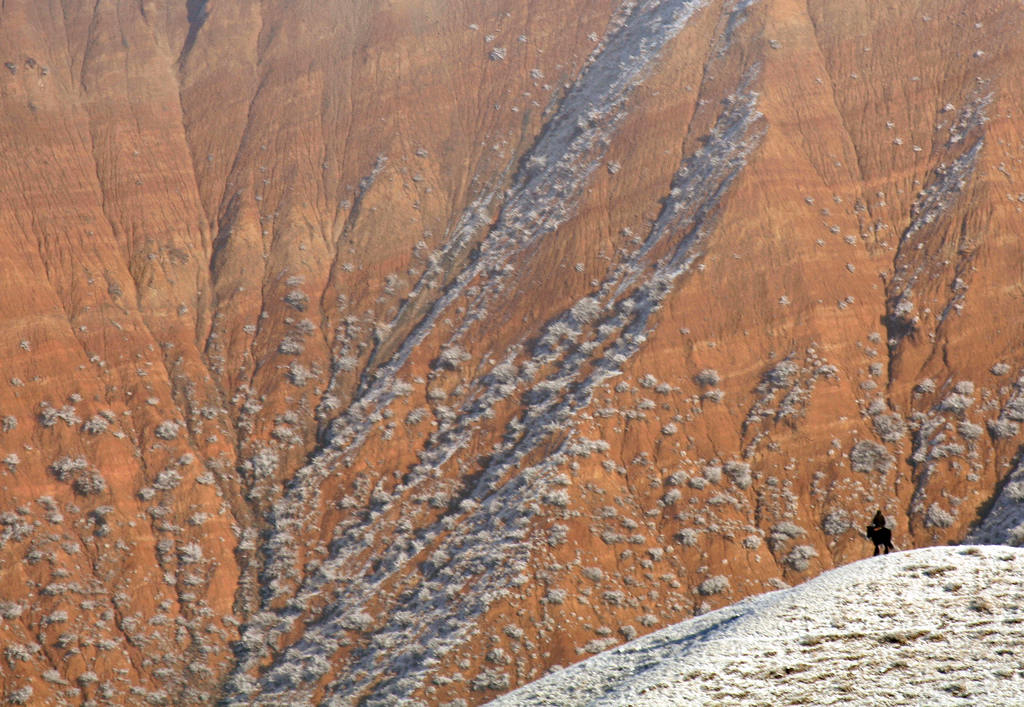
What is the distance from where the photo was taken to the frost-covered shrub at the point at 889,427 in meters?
36.1

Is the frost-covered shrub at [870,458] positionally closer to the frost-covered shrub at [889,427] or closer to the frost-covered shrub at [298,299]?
the frost-covered shrub at [889,427]

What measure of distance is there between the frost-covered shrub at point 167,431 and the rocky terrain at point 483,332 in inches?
6.1

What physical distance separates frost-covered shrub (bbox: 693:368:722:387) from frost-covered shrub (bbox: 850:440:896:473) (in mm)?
5620

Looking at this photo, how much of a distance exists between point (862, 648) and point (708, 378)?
23.5 m

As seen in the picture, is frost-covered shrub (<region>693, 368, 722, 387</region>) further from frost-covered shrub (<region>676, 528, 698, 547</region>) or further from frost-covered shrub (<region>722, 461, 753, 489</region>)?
frost-covered shrub (<region>676, 528, 698, 547</region>)

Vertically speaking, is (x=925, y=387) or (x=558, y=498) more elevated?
(x=925, y=387)

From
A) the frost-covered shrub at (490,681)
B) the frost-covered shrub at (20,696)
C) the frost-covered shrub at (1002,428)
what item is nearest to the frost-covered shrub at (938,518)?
the frost-covered shrub at (1002,428)

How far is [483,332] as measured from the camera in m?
44.6

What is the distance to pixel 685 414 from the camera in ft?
126

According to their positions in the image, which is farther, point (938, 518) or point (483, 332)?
point (483, 332)

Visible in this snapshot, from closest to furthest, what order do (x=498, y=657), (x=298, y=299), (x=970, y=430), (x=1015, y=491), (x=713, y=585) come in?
(x=498, y=657) < (x=1015, y=491) < (x=713, y=585) < (x=970, y=430) < (x=298, y=299)

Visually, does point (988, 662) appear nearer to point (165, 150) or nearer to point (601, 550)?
point (601, 550)

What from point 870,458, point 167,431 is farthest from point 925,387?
point 167,431

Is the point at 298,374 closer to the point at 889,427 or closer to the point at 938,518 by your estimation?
the point at 889,427
